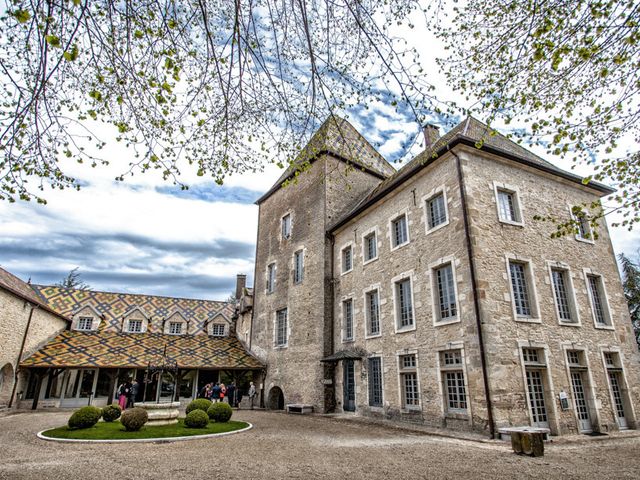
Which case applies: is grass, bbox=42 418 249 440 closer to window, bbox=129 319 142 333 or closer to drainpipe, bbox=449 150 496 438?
drainpipe, bbox=449 150 496 438

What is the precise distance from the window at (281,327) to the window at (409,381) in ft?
25.5

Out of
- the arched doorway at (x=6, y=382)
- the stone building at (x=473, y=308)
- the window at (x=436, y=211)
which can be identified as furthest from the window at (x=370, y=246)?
the arched doorway at (x=6, y=382)

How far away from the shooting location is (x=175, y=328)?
24406 mm

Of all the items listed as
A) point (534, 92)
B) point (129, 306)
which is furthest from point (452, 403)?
point (129, 306)

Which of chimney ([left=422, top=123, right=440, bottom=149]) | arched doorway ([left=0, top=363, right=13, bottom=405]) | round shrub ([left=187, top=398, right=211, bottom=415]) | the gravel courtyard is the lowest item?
the gravel courtyard

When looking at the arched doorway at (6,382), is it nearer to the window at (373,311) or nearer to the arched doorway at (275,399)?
the arched doorway at (275,399)

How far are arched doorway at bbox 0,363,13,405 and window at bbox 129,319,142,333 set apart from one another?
735 cm

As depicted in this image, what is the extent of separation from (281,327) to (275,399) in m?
3.57

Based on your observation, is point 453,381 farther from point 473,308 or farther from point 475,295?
point 475,295

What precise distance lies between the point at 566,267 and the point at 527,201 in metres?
2.31

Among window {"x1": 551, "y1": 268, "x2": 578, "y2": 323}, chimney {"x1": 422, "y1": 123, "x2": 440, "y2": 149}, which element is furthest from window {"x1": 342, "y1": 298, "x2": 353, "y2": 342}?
window {"x1": 551, "y1": 268, "x2": 578, "y2": 323}

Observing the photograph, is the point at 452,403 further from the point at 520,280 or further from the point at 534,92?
the point at 534,92

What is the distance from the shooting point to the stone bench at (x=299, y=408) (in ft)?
51.0

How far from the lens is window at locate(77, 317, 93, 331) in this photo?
2205 cm
